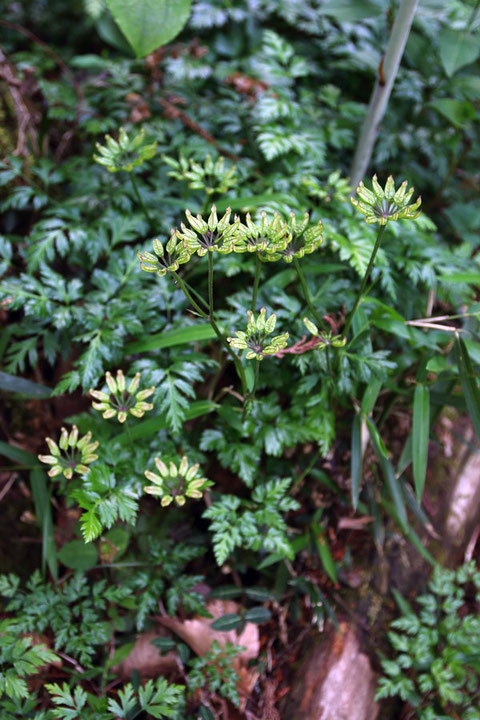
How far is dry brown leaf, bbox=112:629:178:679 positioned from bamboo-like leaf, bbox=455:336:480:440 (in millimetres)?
1342

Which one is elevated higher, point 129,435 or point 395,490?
point 129,435

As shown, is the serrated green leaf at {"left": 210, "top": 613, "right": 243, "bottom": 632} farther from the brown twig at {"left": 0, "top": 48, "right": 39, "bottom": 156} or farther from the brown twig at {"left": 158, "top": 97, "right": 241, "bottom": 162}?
the brown twig at {"left": 0, "top": 48, "right": 39, "bottom": 156}

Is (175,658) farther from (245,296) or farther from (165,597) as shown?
(245,296)

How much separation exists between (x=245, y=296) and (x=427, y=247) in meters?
0.79

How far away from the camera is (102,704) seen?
1448mm

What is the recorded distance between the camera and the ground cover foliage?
158 cm

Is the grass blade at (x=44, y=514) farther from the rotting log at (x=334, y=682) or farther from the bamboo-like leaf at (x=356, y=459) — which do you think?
the bamboo-like leaf at (x=356, y=459)

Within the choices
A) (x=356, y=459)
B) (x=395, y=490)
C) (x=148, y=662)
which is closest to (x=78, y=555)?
(x=148, y=662)

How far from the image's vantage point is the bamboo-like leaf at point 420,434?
1.71m

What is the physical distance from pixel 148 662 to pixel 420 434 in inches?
50.4

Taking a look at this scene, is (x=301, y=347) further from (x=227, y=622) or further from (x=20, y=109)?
(x=20, y=109)

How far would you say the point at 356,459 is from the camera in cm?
177

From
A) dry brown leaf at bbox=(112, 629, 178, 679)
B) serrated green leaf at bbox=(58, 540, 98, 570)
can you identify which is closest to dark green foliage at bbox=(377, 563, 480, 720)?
dry brown leaf at bbox=(112, 629, 178, 679)

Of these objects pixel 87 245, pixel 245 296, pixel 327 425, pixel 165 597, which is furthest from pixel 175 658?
pixel 87 245
